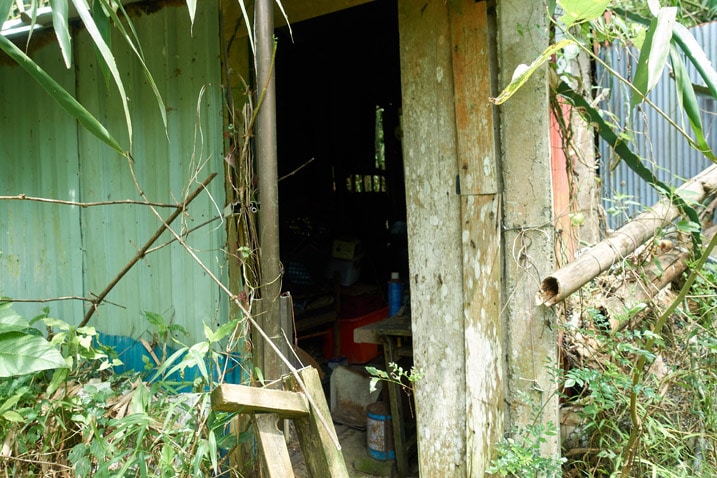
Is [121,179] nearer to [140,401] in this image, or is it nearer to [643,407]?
[140,401]

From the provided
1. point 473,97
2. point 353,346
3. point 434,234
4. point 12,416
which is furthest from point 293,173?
point 353,346

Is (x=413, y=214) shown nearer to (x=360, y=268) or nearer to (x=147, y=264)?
(x=147, y=264)

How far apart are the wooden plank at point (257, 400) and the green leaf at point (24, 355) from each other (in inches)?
28.3

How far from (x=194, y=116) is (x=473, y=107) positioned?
1601 millimetres

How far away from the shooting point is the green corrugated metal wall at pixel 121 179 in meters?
3.14

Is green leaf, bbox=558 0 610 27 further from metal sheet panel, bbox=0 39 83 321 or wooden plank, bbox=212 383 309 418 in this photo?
metal sheet panel, bbox=0 39 83 321

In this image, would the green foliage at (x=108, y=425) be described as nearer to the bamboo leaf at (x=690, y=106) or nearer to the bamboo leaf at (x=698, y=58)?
the bamboo leaf at (x=690, y=106)

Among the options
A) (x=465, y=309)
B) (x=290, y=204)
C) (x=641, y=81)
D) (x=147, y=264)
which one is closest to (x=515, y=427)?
(x=465, y=309)

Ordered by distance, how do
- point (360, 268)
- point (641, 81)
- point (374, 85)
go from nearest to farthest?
point (641, 81) < point (360, 268) < point (374, 85)

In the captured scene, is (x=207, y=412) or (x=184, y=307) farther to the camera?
(x=184, y=307)

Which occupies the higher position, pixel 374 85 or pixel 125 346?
pixel 374 85

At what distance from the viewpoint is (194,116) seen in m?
3.18

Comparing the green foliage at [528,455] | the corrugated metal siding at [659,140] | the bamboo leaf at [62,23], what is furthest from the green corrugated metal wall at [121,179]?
the corrugated metal siding at [659,140]

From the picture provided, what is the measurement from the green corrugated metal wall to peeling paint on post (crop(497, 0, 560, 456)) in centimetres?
148
